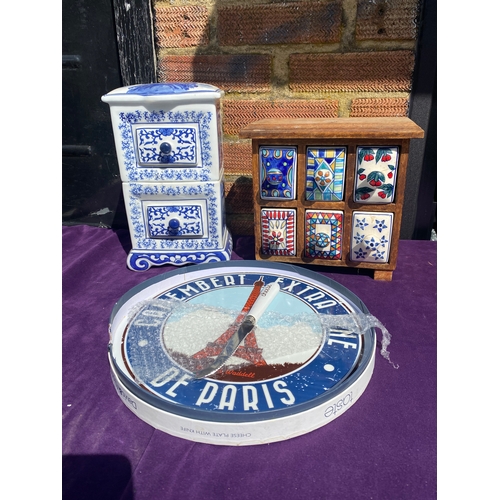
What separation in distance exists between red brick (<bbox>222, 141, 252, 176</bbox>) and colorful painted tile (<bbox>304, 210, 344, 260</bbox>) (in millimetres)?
437

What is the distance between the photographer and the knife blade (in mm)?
803

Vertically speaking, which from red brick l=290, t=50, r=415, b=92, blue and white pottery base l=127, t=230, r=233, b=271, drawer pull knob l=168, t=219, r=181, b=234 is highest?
red brick l=290, t=50, r=415, b=92

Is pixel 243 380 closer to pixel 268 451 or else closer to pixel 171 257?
pixel 268 451

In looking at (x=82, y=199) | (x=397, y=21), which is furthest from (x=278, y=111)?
(x=82, y=199)

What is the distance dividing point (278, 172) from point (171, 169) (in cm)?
31

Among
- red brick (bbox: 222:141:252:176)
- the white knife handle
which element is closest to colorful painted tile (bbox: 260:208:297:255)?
the white knife handle

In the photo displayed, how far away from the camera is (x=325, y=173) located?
1125 mm

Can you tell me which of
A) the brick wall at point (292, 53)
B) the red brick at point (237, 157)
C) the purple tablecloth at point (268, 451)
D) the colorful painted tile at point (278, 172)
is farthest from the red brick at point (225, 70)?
the purple tablecloth at point (268, 451)

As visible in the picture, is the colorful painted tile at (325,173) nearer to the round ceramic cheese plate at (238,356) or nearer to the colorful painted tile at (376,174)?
the colorful painted tile at (376,174)

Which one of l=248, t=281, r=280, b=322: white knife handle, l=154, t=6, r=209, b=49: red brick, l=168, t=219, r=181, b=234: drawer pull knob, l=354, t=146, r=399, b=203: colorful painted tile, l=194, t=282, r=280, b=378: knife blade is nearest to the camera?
l=194, t=282, r=280, b=378: knife blade

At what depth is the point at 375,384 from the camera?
0.85 meters

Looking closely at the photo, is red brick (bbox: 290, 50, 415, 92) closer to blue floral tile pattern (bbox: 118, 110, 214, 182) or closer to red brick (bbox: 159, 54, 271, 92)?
red brick (bbox: 159, 54, 271, 92)

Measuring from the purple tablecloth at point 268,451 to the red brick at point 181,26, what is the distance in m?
1.00

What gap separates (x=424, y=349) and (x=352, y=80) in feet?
2.86
